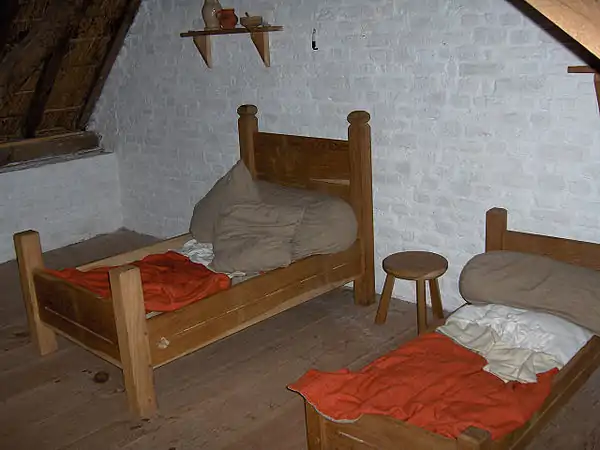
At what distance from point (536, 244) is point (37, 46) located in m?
3.40

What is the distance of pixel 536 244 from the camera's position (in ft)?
10.9

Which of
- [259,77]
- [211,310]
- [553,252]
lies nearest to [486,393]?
[553,252]

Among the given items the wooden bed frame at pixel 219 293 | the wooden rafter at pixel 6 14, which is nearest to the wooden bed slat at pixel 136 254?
the wooden bed frame at pixel 219 293

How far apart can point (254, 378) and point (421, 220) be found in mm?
1277

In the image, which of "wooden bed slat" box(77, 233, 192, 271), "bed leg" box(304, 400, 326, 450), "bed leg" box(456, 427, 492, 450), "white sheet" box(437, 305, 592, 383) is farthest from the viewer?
"wooden bed slat" box(77, 233, 192, 271)

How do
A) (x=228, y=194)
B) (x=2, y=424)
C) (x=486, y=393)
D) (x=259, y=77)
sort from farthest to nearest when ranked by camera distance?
(x=259, y=77), (x=228, y=194), (x=2, y=424), (x=486, y=393)

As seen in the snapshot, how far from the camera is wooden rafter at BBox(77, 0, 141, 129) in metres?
5.03

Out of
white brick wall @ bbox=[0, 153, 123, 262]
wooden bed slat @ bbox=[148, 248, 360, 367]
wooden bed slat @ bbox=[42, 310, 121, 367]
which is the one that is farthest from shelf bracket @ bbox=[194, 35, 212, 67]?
wooden bed slat @ bbox=[42, 310, 121, 367]

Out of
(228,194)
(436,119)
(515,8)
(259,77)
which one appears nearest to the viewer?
(515,8)

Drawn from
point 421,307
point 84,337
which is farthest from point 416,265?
point 84,337

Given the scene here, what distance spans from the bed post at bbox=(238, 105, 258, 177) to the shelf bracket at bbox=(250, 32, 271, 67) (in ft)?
1.00

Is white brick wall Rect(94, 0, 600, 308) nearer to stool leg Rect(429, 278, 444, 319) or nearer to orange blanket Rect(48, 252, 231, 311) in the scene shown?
stool leg Rect(429, 278, 444, 319)

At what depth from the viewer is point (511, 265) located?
10.3 feet

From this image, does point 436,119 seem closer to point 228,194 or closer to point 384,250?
point 384,250
